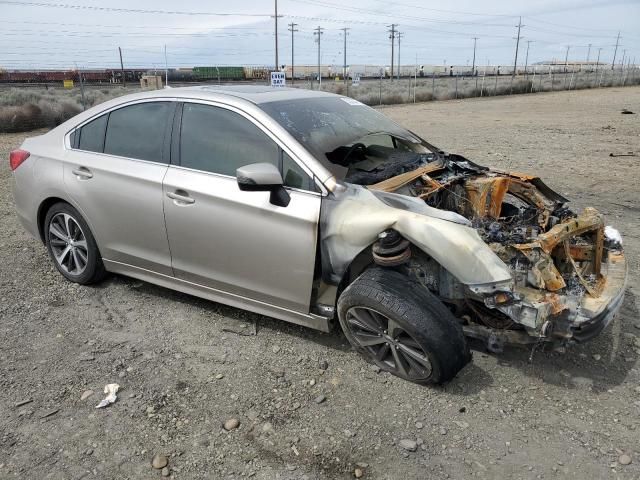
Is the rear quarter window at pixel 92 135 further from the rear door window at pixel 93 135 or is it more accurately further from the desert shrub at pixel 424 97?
the desert shrub at pixel 424 97

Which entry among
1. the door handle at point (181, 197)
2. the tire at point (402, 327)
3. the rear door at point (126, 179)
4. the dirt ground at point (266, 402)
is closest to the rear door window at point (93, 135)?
the rear door at point (126, 179)

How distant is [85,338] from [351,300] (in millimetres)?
2060

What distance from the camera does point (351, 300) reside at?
128 inches

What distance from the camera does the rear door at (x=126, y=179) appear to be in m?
3.94

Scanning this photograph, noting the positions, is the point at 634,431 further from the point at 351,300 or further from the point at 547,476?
the point at 351,300

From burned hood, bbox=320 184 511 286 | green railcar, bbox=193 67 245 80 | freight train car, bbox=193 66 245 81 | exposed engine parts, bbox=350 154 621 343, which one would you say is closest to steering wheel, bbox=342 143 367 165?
exposed engine parts, bbox=350 154 621 343

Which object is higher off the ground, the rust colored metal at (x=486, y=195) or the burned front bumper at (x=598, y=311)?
the rust colored metal at (x=486, y=195)

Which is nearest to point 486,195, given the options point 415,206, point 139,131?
point 415,206

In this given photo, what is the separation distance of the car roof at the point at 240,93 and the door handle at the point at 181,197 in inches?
28.7

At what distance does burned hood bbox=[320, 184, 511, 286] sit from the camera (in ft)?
9.71

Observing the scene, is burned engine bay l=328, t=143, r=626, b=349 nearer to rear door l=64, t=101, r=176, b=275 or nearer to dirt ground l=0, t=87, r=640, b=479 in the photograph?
dirt ground l=0, t=87, r=640, b=479

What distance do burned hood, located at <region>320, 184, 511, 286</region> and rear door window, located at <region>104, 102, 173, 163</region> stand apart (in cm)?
145

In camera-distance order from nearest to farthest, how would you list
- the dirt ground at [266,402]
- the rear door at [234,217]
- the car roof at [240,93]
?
the dirt ground at [266,402]
the rear door at [234,217]
the car roof at [240,93]

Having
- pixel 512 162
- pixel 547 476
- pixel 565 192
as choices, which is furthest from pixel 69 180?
pixel 512 162
